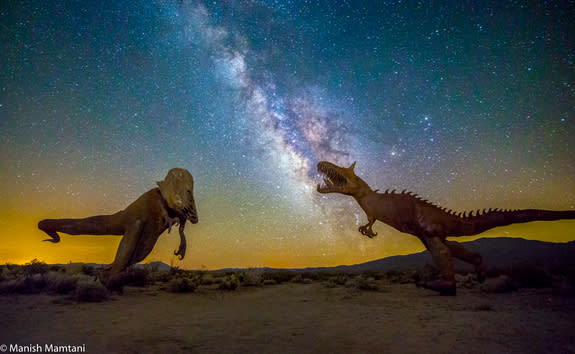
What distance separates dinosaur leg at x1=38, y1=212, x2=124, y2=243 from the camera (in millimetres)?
7145

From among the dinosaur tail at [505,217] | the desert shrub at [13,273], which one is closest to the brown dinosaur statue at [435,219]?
the dinosaur tail at [505,217]

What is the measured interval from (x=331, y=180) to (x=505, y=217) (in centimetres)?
483

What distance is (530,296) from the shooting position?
7.23 meters

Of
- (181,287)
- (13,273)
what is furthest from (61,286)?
(13,273)

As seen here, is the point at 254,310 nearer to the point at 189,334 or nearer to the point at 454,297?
the point at 189,334

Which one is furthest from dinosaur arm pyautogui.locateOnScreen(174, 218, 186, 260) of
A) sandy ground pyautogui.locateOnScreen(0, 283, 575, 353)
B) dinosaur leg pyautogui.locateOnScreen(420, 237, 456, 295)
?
dinosaur leg pyautogui.locateOnScreen(420, 237, 456, 295)

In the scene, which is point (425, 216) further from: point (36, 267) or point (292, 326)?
point (36, 267)

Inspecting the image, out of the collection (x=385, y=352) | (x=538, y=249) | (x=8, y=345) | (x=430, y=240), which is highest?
(x=430, y=240)

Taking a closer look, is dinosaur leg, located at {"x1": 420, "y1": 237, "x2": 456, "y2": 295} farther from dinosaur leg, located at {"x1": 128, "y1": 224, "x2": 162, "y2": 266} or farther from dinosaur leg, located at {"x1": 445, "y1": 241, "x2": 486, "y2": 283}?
dinosaur leg, located at {"x1": 128, "y1": 224, "x2": 162, "y2": 266}

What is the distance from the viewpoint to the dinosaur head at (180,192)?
7.34 m

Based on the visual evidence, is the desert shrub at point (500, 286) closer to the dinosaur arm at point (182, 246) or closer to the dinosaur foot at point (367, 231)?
the dinosaur foot at point (367, 231)

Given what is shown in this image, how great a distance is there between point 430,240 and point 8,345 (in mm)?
8217

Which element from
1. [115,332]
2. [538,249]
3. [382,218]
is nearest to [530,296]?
[382,218]

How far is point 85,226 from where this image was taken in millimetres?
7168
